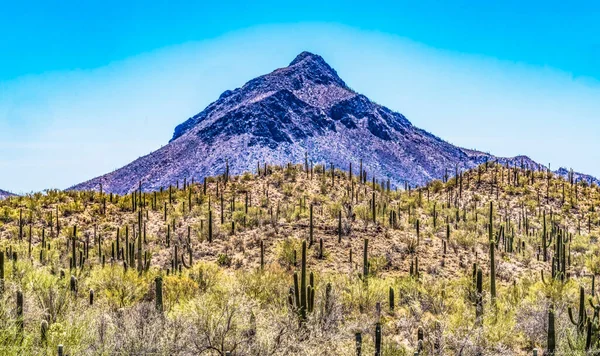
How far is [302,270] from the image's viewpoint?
19.1 meters

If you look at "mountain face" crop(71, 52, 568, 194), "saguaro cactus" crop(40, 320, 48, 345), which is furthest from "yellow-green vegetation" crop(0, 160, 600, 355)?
"mountain face" crop(71, 52, 568, 194)

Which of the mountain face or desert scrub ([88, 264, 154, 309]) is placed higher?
the mountain face

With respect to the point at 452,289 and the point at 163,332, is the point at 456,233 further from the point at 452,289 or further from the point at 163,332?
the point at 163,332

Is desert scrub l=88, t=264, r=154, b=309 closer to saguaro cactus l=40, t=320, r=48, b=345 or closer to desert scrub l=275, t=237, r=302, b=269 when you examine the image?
saguaro cactus l=40, t=320, r=48, b=345

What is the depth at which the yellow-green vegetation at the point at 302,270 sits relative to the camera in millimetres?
15656

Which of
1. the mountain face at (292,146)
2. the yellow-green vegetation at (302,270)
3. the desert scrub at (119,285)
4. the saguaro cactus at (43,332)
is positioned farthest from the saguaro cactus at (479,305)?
the mountain face at (292,146)

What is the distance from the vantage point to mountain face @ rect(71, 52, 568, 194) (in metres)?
150

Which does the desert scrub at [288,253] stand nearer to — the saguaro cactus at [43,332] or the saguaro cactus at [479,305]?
the saguaro cactus at [479,305]

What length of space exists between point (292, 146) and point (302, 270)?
486 feet

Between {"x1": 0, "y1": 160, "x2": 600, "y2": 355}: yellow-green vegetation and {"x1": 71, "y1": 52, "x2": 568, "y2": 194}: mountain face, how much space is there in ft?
295

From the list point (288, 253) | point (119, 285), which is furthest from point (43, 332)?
point (288, 253)

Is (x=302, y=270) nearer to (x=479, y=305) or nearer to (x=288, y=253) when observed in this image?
(x=479, y=305)

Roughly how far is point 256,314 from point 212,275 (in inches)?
307

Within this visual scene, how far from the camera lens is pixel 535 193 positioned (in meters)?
58.9
